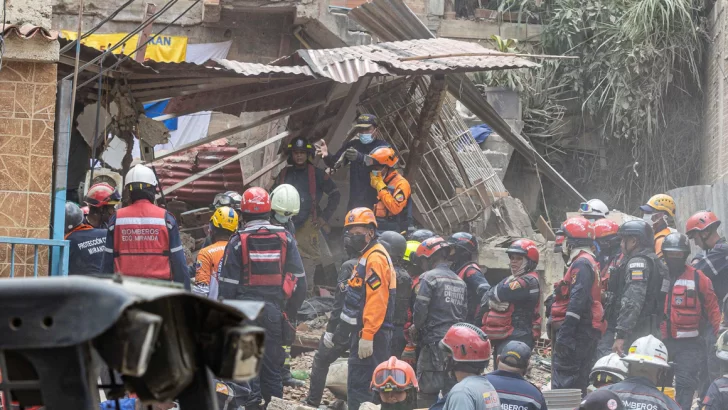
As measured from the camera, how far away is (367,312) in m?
10.4

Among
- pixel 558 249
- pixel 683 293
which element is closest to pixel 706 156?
pixel 558 249


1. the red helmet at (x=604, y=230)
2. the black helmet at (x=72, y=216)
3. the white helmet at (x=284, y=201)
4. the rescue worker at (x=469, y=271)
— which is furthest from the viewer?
the red helmet at (x=604, y=230)

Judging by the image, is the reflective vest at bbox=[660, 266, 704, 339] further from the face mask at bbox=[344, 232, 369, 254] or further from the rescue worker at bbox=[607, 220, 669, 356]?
the face mask at bbox=[344, 232, 369, 254]

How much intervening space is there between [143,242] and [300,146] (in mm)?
4587

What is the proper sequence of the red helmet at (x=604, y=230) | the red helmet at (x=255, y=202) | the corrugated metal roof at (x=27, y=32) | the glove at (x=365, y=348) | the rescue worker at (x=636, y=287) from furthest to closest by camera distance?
1. the red helmet at (x=604, y=230)
2. the rescue worker at (x=636, y=287)
3. the glove at (x=365, y=348)
4. the red helmet at (x=255, y=202)
5. the corrugated metal roof at (x=27, y=32)

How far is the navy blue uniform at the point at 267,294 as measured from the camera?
9898 millimetres

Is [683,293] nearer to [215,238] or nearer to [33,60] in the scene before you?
[215,238]

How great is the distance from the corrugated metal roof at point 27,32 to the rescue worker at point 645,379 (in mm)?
4752

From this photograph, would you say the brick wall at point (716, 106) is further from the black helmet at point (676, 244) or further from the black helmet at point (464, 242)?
the black helmet at point (464, 242)

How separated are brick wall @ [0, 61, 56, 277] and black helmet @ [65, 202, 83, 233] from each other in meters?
2.09

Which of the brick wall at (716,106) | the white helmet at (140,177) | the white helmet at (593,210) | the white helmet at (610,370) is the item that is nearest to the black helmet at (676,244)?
the white helmet at (593,210)

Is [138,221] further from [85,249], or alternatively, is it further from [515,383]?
[515,383]

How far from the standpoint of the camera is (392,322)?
1084 centimetres

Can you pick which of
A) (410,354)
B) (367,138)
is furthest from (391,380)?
(367,138)
